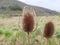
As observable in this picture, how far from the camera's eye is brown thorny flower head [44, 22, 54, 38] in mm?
2829

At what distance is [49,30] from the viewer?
2863mm

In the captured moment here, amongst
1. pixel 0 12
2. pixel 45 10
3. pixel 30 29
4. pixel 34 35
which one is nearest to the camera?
pixel 30 29

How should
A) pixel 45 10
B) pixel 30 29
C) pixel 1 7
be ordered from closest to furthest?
pixel 30 29 → pixel 45 10 → pixel 1 7

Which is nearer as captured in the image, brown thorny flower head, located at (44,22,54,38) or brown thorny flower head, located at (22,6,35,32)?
brown thorny flower head, located at (22,6,35,32)

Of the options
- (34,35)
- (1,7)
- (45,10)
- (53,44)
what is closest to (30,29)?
(53,44)

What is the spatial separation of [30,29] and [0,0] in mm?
26110

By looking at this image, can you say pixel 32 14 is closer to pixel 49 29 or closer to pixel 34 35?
pixel 49 29

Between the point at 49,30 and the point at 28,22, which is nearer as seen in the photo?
the point at 28,22

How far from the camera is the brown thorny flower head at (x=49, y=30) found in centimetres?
283

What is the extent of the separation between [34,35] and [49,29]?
2217mm

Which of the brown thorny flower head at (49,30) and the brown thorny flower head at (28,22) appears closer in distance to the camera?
the brown thorny flower head at (28,22)

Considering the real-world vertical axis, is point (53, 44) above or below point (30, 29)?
below

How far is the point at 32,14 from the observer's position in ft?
9.21

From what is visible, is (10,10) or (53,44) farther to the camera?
(10,10)
